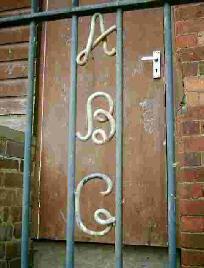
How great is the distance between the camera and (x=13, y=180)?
2.54 metres

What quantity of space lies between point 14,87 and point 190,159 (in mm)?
1531

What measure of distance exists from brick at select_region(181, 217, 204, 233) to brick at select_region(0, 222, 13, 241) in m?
1.15

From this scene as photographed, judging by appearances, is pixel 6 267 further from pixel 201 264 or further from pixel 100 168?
pixel 201 264

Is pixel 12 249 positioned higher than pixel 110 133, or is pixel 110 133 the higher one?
pixel 110 133

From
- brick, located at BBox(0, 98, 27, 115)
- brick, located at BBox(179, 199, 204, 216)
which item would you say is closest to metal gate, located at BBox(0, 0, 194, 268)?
brick, located at BBox(179, 199, 204, 216)

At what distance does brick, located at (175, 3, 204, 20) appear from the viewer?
2.17 metres

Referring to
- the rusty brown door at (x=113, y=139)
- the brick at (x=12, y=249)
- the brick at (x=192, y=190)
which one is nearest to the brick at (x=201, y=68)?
the rusty brown door at (x=113, y=139)

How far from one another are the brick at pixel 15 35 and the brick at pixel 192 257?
1938 mm

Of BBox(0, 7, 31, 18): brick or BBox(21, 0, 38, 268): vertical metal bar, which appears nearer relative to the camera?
BBox(21, 0, 38, 268): vertical metal bar

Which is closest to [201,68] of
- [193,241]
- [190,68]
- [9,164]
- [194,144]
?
[190,68]

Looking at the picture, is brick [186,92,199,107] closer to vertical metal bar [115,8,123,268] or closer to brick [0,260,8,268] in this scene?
vertical metal bar [115,8,123,268]

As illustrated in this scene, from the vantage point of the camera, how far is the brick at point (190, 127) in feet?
6.47

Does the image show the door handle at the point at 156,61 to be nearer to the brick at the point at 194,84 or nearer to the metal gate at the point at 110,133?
the brick at the point at 194,84

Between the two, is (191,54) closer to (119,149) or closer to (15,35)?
(119,149)
